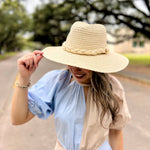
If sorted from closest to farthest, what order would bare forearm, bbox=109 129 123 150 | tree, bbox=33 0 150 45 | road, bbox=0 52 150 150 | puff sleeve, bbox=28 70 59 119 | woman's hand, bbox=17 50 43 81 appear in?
woman's hand, bbox=17 50 43 81 → puff sleeve, bbox=28 70 59 119 → bare forearm, bbox=109 129 123 150 → road, bbox=0 52 150 150 → tree, bbox=33 0 150 45

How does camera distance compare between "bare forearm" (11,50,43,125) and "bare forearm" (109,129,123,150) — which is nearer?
"bare forearm" (11,50,43,125)

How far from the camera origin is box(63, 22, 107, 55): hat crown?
42.1 inches

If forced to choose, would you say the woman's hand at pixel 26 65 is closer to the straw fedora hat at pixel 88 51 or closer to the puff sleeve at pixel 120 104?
the straw fedora hat at pixel 88 51

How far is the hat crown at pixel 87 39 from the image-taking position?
107 cm

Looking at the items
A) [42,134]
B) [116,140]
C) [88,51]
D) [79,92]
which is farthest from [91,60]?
[42,134]

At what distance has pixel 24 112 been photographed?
1.11 meters

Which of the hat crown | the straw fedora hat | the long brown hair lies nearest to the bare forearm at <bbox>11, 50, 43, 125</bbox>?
the straw fedora hat

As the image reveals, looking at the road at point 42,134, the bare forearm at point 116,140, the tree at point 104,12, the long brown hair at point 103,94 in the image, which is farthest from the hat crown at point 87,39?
the tree at point 104,12

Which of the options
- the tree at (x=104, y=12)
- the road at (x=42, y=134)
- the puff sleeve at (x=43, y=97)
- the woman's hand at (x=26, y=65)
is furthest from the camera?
the tree at (x=104, y=12)

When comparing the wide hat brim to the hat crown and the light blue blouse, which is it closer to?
the hat crown

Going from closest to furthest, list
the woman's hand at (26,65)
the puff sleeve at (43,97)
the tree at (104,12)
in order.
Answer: the woman's hand at (26,65), the puff sleeve at (43,97), the tree at (104,12)

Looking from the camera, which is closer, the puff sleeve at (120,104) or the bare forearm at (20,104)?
the bare forearm at (20,104)

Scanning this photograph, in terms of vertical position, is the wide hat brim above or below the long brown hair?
above

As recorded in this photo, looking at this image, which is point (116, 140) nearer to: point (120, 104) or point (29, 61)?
point (120, 104)
